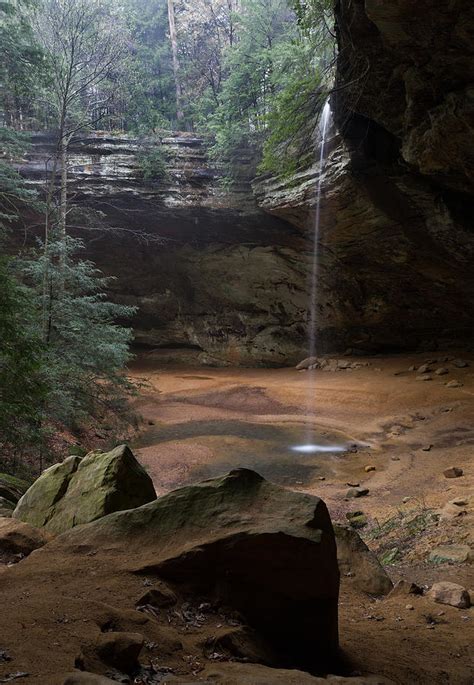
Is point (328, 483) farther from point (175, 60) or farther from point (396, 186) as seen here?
point (175, 60)

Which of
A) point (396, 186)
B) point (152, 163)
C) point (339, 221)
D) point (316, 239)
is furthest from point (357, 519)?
point (152, 163)

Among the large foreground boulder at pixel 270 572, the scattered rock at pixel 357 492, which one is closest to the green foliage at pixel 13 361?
the large foreground boulder at pixel 270 572

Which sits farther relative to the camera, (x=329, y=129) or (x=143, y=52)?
(x=143, y=52)

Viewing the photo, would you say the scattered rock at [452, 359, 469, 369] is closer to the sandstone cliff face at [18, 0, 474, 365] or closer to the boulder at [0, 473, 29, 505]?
the sandstone cliff face at [18, 0, 474, 365]

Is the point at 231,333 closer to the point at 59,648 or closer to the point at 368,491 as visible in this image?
the point at 368,491

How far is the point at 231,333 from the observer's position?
959 inches

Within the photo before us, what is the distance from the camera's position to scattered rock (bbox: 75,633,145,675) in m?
2.19

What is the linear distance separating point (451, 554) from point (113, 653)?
4516mm

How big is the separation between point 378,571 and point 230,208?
16.7 m

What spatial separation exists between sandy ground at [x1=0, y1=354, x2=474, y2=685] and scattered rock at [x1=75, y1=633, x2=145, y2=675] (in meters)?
0.07

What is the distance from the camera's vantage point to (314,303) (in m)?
22.0

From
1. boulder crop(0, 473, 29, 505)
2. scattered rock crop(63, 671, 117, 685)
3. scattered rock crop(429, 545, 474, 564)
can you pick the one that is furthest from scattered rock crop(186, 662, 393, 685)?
boulder crop(0, 473, 29, 505)

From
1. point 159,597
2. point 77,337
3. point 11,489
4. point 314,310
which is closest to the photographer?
point 159,597

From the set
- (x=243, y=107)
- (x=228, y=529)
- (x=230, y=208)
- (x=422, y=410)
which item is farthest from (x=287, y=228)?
(x=228, y=529)
